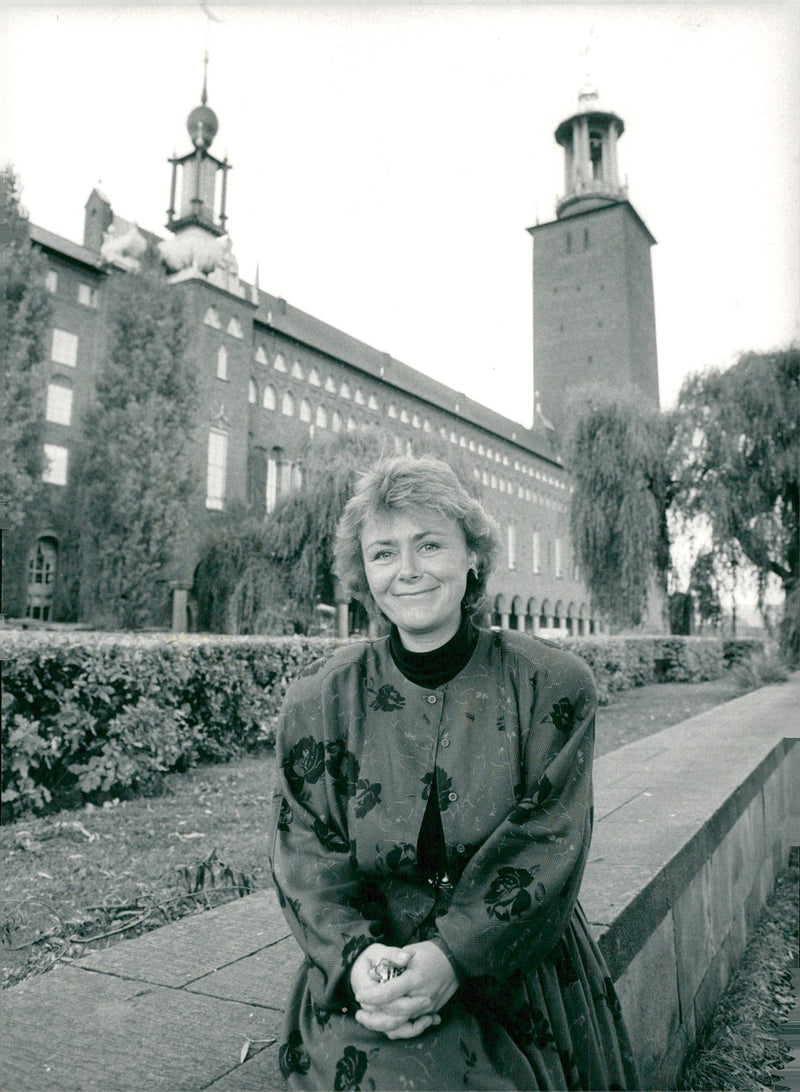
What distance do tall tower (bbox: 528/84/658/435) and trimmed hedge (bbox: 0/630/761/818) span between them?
46729 mm

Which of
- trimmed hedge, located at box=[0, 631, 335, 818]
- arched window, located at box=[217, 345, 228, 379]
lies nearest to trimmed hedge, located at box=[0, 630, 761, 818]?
trimmed hedge, located at box=[0, 631, 335, 818]

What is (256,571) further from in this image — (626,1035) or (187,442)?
(626,1035)

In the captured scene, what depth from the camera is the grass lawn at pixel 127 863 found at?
122 inches

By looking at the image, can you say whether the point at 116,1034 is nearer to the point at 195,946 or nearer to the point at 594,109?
the point at 195,946

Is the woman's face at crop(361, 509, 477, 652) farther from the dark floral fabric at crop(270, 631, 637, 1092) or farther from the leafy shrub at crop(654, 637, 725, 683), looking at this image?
the leafy shrub at crop(654, 637, 725, 683)

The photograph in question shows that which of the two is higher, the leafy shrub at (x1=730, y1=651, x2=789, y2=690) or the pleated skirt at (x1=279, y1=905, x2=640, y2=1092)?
the leafy shrub at (x1=730, y1=651, x2=789, y2=690)

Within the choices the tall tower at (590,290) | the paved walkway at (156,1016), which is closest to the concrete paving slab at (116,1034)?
the paved walkway at (156,1016)

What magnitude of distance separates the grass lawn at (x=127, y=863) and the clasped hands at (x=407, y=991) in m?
1.59

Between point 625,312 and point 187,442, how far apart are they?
3801cm

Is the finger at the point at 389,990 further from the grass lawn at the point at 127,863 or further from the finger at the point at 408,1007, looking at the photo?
the grass lawn at the point at 127,863

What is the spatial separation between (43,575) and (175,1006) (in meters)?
24.6

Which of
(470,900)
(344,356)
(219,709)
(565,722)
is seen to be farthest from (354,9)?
(344,356)

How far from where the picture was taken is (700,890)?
2.81 m

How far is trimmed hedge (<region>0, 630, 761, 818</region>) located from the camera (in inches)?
194
